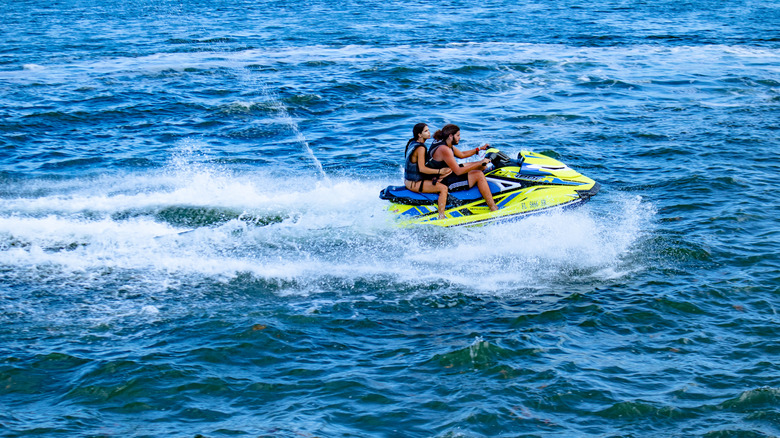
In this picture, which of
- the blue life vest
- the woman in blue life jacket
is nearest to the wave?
the woman in blue life jacket

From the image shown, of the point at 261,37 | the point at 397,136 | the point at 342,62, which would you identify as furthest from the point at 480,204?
the point at 261,37

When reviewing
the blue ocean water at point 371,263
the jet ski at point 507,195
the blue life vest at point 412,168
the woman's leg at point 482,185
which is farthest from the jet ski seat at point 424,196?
the blue ocean water at point 371,263

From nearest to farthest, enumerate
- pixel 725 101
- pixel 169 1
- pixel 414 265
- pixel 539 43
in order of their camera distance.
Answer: pixel 414 265 < pixel 725 101 < pixel 539 43 < pixel 169 1

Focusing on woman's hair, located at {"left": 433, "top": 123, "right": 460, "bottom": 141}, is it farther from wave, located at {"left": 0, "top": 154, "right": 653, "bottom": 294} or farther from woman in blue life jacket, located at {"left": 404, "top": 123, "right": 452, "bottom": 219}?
wave, located at {"left": 0, "top": 154, "right": 653, "bottom": 294}

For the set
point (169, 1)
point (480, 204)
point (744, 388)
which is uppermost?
point (169, 1)

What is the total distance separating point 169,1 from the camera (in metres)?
39.2

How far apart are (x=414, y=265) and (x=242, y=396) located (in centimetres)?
354

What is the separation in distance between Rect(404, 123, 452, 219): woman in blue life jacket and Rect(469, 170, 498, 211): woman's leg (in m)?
0.34

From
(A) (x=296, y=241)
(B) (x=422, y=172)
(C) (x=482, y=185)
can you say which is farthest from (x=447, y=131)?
(A) (x=296, y=241)

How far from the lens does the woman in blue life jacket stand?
35.8ft

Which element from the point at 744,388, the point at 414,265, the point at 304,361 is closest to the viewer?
the point at 744,388

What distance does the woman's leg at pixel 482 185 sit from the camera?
10850mm

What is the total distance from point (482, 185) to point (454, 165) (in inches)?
18.9

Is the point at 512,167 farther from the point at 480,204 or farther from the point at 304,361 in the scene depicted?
the point at 304,361
